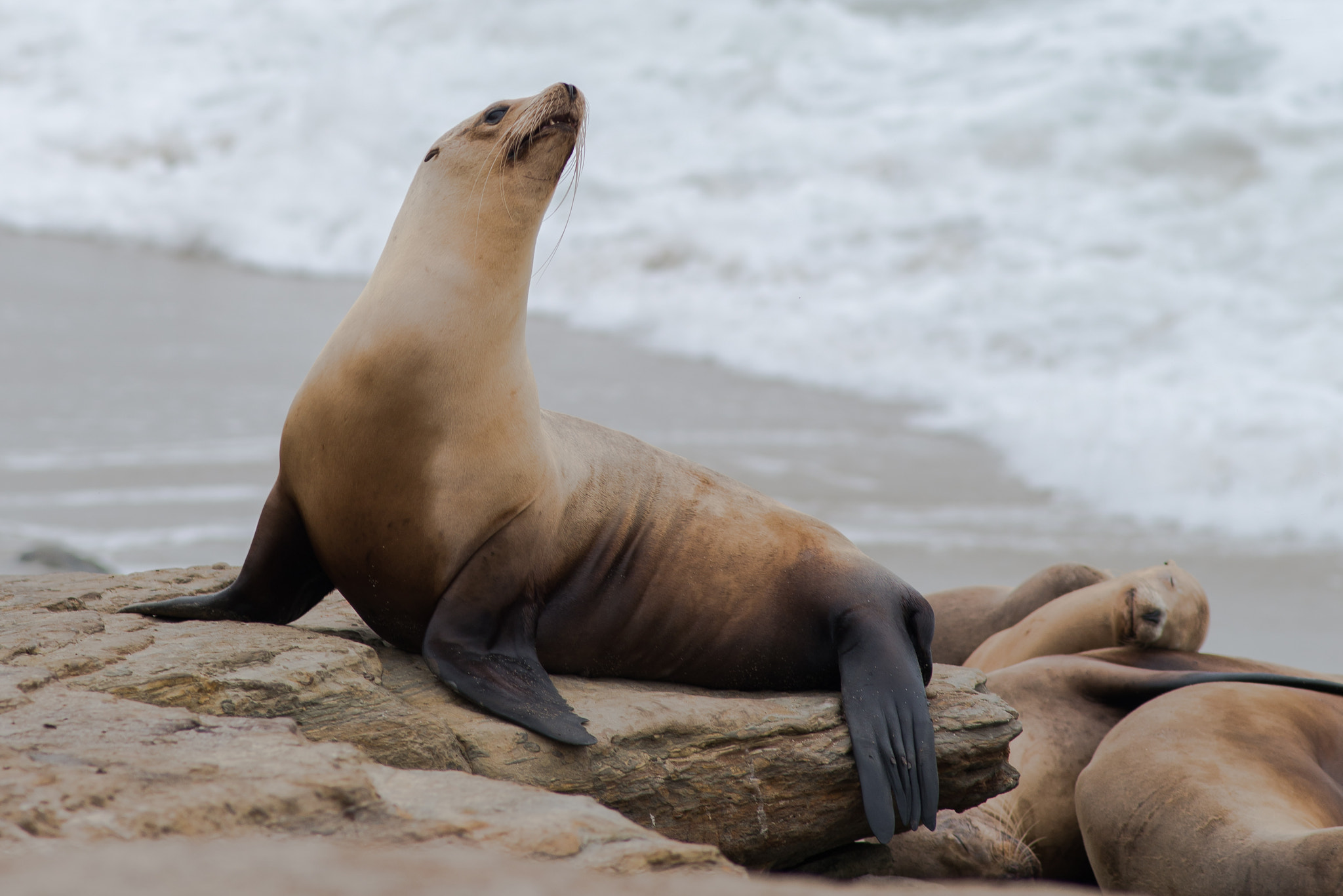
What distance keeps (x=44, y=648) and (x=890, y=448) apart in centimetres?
626

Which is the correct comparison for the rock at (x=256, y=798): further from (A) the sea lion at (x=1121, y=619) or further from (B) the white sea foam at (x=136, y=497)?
(B) the white sea foam at (x=136, y=497)

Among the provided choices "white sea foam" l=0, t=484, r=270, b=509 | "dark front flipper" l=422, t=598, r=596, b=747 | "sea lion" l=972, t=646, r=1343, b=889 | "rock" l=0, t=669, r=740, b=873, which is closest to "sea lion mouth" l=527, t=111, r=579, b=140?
"dark front flipper" l=422, t=598, r=596, b=747

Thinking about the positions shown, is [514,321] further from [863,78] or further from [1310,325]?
[863,78]

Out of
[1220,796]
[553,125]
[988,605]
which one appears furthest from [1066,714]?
[553,125]

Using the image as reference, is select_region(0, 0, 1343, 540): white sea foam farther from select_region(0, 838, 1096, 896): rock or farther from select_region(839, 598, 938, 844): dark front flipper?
select_region(0, 838, 1096, 896): rock

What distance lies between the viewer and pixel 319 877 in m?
1.12

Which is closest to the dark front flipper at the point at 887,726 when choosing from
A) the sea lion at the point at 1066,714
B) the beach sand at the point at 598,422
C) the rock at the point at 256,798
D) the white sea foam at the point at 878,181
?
the sea lion at the point at 1066,714

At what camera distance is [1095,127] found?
1424 cm

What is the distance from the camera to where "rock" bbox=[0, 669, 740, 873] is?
175cm

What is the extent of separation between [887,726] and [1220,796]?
35.6 inches

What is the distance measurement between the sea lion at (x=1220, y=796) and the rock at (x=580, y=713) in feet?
1.19

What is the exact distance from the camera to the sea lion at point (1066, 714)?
12.3ft

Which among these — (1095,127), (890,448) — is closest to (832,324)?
(890,448)

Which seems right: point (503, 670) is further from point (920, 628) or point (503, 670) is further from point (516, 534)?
point (920, 628)
